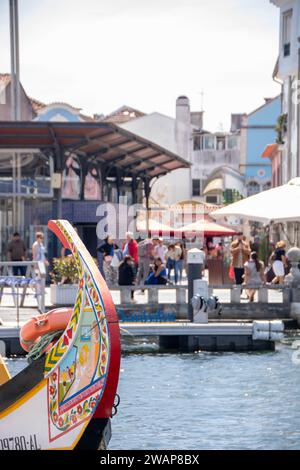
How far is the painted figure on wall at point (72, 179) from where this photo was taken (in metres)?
37.7

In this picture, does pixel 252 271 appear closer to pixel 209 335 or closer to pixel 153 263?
pixel 153 263

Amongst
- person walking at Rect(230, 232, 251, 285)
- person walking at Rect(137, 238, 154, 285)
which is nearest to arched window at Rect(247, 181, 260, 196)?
person walking at Rect(137, 238, 154, 285)

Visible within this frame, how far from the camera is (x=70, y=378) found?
12359mm

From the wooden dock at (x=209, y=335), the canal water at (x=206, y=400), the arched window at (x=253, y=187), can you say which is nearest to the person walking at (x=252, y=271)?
the canal water at (x=206, y=400)

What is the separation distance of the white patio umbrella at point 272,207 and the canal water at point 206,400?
262 centimetres

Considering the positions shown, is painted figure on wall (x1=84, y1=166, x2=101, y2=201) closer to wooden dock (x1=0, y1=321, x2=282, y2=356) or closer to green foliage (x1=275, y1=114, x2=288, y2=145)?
green foliage (x1=275, y1=114, x2=288, y2=145)

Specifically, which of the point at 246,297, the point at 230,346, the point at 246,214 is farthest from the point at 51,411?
the point at 246,297

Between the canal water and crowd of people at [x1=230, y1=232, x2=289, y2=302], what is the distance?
334 centimetres

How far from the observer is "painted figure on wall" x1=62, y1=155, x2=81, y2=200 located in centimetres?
3766

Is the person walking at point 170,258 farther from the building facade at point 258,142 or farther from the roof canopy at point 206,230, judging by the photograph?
the building facade at point 258,142

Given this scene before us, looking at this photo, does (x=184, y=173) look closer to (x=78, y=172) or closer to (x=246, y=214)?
(x=78, y=172)

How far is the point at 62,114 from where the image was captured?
61906 millimetres
